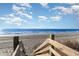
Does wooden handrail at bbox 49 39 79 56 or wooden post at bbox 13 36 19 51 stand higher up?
wooden post at bbox 13 36 19 51

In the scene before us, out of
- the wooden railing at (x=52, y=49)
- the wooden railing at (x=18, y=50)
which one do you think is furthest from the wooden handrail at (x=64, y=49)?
the wooden railing at (x=18, y=50)

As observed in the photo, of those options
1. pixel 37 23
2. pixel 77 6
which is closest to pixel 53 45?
pixel 37 23

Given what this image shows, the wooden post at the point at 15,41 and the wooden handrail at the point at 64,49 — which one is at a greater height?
the wooden post at the point at 15,41

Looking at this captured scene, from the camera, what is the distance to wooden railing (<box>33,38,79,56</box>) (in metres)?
2.49

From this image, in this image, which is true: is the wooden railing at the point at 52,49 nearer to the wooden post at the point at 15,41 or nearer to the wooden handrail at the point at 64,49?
the wooden handrail at the point at 64,49

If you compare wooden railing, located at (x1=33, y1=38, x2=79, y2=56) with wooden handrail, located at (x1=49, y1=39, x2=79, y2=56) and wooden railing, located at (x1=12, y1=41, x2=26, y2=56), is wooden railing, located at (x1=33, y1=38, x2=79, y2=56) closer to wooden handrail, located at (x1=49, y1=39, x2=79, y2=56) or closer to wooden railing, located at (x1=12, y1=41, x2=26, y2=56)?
wooden handrail, located at (x1=49, y1=39, x2=79, y2=56)

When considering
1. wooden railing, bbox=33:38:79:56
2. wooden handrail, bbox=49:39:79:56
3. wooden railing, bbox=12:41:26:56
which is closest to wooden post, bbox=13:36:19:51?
wooden railing, bbox=12:41:26:56

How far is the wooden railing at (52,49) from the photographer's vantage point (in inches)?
97.9

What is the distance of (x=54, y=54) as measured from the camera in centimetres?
251

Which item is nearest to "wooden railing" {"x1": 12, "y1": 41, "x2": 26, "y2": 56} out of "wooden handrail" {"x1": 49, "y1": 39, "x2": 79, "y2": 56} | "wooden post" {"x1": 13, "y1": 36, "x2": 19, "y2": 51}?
"wooden post" {"x1": 13, "y1": 36, "x2": 19, "y2": 51}

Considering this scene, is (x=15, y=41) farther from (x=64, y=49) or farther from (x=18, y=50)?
(x=64, y=49)

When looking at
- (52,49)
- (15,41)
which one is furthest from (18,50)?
(52,49)

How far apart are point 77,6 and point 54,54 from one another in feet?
1.58

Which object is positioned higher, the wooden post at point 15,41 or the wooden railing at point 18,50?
the wooden post at point 15,41
